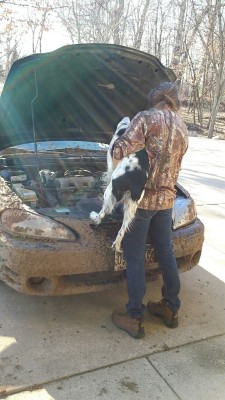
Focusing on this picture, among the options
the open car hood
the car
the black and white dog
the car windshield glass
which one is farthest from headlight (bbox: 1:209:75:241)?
the car windshield glass

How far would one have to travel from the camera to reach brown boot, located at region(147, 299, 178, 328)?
2852 millimetres

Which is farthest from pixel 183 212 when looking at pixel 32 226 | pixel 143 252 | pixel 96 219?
pixel 32 226

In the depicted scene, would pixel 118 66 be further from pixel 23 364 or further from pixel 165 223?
pixel 23 364

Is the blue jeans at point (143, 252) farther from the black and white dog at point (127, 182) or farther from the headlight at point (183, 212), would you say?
the headlight at point (183, 212)

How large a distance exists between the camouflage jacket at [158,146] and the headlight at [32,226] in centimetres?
59

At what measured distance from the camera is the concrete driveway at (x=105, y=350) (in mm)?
2203

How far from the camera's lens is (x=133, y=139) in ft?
7.73

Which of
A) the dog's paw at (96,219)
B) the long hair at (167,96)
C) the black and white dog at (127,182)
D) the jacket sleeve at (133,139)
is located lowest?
the dog's paw at (96,219)

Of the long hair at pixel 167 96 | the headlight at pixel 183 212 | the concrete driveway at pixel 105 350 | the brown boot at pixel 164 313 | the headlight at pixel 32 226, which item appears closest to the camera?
the concrete driveway at pixel 105 350

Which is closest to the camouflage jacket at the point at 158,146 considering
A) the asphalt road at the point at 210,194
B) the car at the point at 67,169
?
the car at the point at 67,169

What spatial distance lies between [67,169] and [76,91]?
828 mm

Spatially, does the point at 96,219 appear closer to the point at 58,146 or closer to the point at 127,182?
the point at 127,182

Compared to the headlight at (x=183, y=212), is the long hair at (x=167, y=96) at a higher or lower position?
higher

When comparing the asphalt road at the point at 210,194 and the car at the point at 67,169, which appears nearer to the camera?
the car at the point at 67,169
